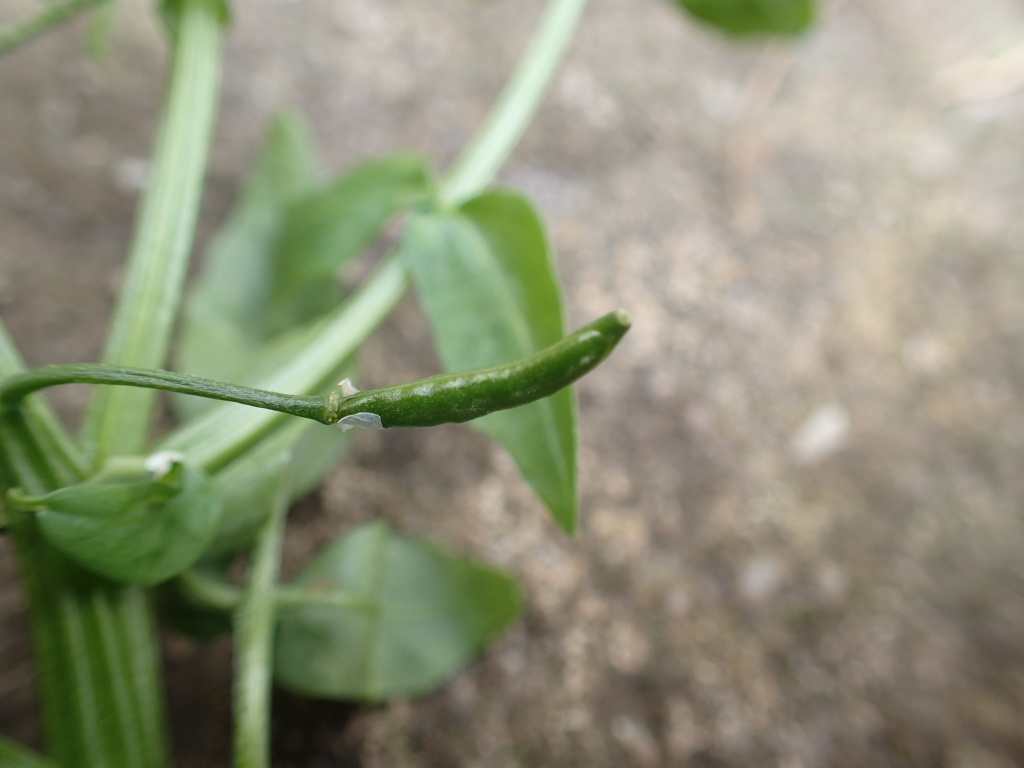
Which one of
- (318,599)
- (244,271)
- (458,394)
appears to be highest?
(458,394)

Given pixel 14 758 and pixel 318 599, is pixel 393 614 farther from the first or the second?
pixel 14 758

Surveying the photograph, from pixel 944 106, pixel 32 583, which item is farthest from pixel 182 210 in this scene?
pixel 944 106

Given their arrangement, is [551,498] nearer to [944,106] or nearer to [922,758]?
[922,758]

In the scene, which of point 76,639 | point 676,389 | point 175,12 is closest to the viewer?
point 76,639

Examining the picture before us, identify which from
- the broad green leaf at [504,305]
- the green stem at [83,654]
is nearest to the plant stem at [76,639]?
the green stem at [83,654]

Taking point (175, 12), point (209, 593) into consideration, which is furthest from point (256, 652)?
point (175, 12)

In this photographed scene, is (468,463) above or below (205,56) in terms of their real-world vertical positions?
below
